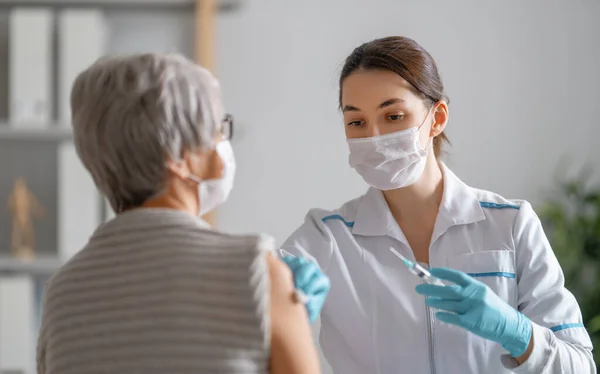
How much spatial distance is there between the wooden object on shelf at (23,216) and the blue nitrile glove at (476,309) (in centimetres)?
201

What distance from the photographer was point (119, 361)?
99 centimetres

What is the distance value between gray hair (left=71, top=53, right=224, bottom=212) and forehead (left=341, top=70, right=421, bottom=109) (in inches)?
24.1

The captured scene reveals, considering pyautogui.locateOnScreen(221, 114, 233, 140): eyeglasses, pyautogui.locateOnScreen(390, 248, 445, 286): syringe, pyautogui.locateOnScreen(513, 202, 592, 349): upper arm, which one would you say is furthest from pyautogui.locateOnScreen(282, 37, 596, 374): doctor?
pyautogui.locateOnScreen(221, 114, 233, 140): eyeglasses

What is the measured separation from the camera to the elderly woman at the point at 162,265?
972 mm

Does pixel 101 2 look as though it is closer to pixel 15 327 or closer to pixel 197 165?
pixel 15 327

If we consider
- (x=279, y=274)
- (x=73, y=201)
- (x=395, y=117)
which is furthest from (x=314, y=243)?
(x=73, y=201)

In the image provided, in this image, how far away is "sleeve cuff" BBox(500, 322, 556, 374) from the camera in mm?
1430

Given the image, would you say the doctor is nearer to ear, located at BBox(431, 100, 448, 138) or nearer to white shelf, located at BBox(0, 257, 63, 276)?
ear, located at BBox(431, 100, 448, 138)

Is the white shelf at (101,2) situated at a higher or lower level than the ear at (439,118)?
higher

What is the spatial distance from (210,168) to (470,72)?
226 cm

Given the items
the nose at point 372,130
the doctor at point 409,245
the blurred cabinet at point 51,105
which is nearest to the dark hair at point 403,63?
the doctor at point 409,245

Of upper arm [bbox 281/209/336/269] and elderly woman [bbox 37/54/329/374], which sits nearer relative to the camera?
elderly woman [bbox 37/54/329/374]

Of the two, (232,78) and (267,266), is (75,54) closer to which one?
(232,78)

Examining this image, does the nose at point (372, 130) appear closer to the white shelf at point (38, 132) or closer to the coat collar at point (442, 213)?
the coat collar at point (442, 213)
